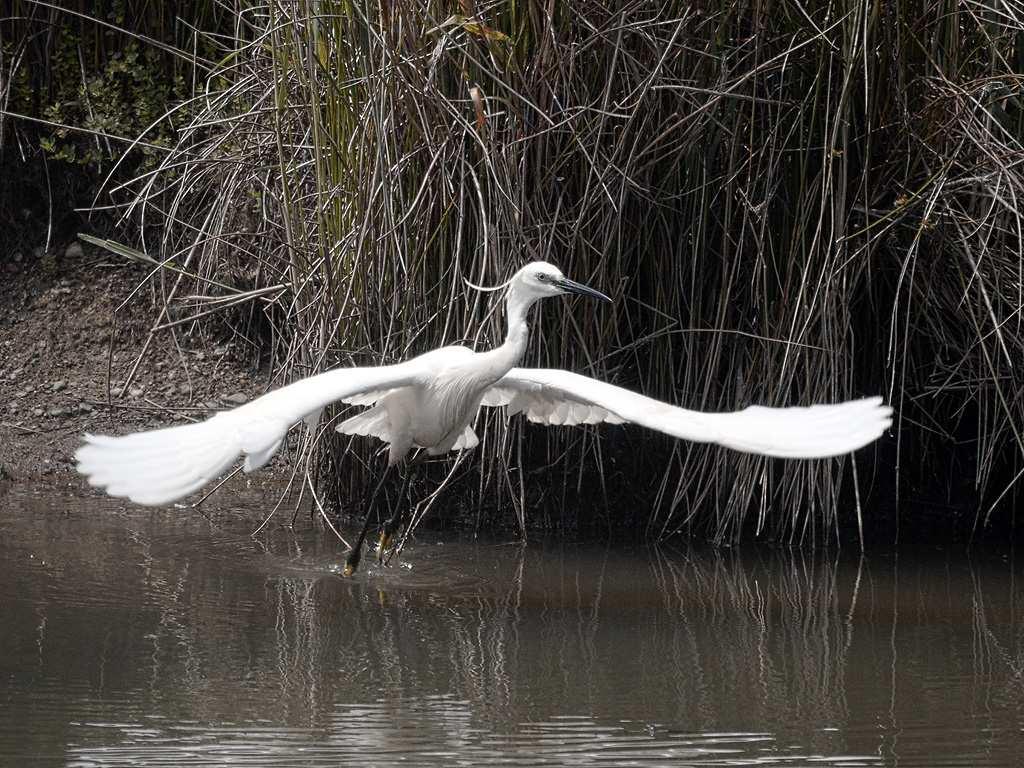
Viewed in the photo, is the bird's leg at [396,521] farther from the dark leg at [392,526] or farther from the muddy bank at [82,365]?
the muddy bank at [82,365]

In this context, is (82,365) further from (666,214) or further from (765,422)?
(765,422)

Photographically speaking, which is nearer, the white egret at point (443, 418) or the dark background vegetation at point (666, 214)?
the white egret at point (443, 418)

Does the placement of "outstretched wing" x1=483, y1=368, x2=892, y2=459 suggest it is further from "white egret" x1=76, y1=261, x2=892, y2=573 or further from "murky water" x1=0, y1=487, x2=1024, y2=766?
"murky water" x1=0, y1=487, x2=1024, y2=766

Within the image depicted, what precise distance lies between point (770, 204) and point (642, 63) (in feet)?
2.34

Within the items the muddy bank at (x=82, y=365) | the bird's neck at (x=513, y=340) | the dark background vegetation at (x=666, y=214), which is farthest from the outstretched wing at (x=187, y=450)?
the muddy bank at (x=82, y=365)

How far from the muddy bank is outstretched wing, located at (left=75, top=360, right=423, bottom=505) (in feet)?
8.86

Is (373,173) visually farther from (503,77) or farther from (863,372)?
(863,372)

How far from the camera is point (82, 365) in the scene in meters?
7.14

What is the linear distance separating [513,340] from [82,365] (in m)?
3.22

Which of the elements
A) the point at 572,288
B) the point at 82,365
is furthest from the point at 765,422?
the point at 82,365

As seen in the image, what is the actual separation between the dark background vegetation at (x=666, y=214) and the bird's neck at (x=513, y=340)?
1.73 feet

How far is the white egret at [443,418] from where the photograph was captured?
320cm

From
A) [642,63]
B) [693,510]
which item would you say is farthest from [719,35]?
[693,510]

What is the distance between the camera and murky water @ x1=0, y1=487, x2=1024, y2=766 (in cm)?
338
